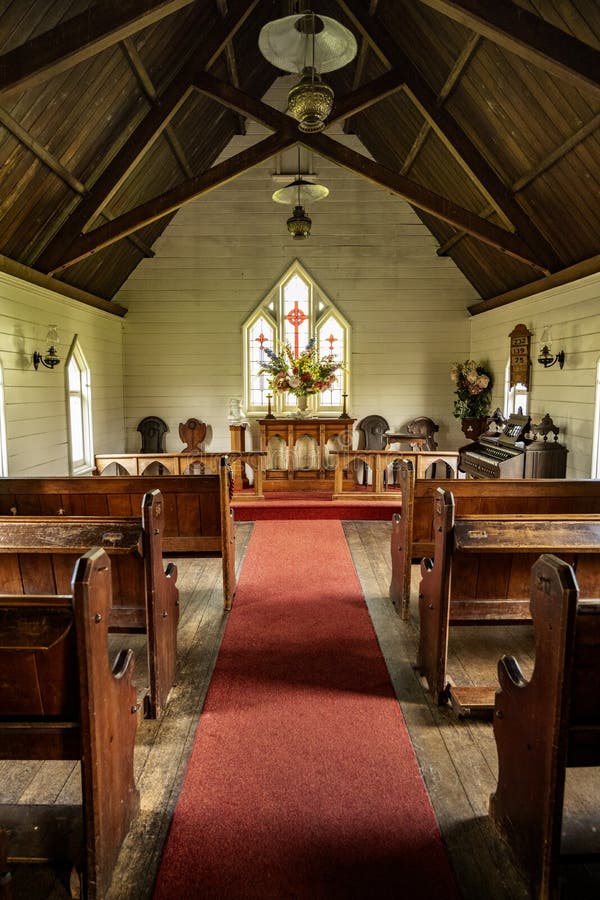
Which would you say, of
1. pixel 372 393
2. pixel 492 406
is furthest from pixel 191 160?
pixel 492 406

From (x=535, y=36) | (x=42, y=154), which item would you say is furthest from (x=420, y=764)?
(x=42, y=154)

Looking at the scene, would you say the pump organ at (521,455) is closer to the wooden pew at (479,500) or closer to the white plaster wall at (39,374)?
the wooden pew at (479,500)

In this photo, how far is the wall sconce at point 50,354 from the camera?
253 inches

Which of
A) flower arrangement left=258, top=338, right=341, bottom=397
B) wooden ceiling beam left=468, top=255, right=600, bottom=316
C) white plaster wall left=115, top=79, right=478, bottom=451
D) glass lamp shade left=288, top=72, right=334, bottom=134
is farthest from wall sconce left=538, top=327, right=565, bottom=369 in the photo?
glass lamp shade left=288, top=72, right=334, bottom=134

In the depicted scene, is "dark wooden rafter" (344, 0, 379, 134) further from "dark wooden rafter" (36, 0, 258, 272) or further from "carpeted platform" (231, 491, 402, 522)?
"carpeted platform" (231, 491, 402, 522)

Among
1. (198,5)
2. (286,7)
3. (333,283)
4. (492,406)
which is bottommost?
(492,406)

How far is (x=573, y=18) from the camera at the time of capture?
417cm

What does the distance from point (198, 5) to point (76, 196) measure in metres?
2.32

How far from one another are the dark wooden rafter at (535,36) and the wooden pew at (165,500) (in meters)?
3.60

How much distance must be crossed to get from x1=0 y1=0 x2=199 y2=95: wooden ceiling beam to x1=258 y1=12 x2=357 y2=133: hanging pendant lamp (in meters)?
0.67

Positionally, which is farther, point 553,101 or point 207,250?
point 207,250

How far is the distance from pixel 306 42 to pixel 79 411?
5600mm

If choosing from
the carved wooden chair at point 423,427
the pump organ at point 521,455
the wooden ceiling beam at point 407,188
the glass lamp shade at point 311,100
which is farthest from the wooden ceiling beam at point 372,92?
the carved wooden chair at point 423,427

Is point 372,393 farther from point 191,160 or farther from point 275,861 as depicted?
point 275,861
